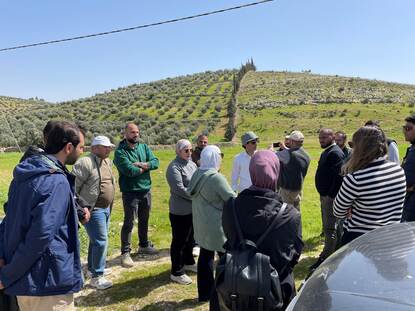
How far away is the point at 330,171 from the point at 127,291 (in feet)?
10.1

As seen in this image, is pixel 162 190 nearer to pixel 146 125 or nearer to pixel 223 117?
pixel 146 125

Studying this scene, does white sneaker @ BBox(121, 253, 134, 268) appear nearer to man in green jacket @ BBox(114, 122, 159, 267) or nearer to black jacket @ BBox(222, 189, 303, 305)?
man in green jacket @ BBox(114, 122, 159, 267)

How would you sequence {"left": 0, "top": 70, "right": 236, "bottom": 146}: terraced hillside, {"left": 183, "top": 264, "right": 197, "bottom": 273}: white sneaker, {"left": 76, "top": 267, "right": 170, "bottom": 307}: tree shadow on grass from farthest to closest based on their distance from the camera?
{"left": 0, "top": 70, "right": 236, "bottom": 146}: terraced hillside, {"left": 183, "top": 264, "right": 197, "bottom": 273}: white sneaker, {"left": 76, "top": 267, "right": 170, "bottom": 307}: tree shadow on grass

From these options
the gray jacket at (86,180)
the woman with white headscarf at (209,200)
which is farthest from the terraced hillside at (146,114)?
the woman with white headscarf at (209,200)

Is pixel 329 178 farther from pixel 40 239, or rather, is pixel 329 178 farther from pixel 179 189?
pixel 40 239

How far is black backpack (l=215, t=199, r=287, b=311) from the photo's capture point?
2.64 metres

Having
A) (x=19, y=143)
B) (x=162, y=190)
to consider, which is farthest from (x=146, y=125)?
(x=162, y=190)

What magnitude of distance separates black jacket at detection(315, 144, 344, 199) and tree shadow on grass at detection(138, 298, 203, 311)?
88.2 inches

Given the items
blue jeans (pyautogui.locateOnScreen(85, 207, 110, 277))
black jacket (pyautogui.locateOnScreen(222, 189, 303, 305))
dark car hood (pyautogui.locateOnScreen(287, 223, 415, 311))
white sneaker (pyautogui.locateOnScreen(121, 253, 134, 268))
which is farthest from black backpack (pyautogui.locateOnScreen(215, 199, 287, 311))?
white sneaker (pyautogui.locateOnScreen(121, 253, 134, 268))

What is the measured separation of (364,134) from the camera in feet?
11.1

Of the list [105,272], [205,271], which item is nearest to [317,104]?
[105,272]

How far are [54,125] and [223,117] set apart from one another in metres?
37.8

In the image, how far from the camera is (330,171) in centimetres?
525

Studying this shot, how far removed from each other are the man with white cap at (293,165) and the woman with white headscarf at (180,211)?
182cm
